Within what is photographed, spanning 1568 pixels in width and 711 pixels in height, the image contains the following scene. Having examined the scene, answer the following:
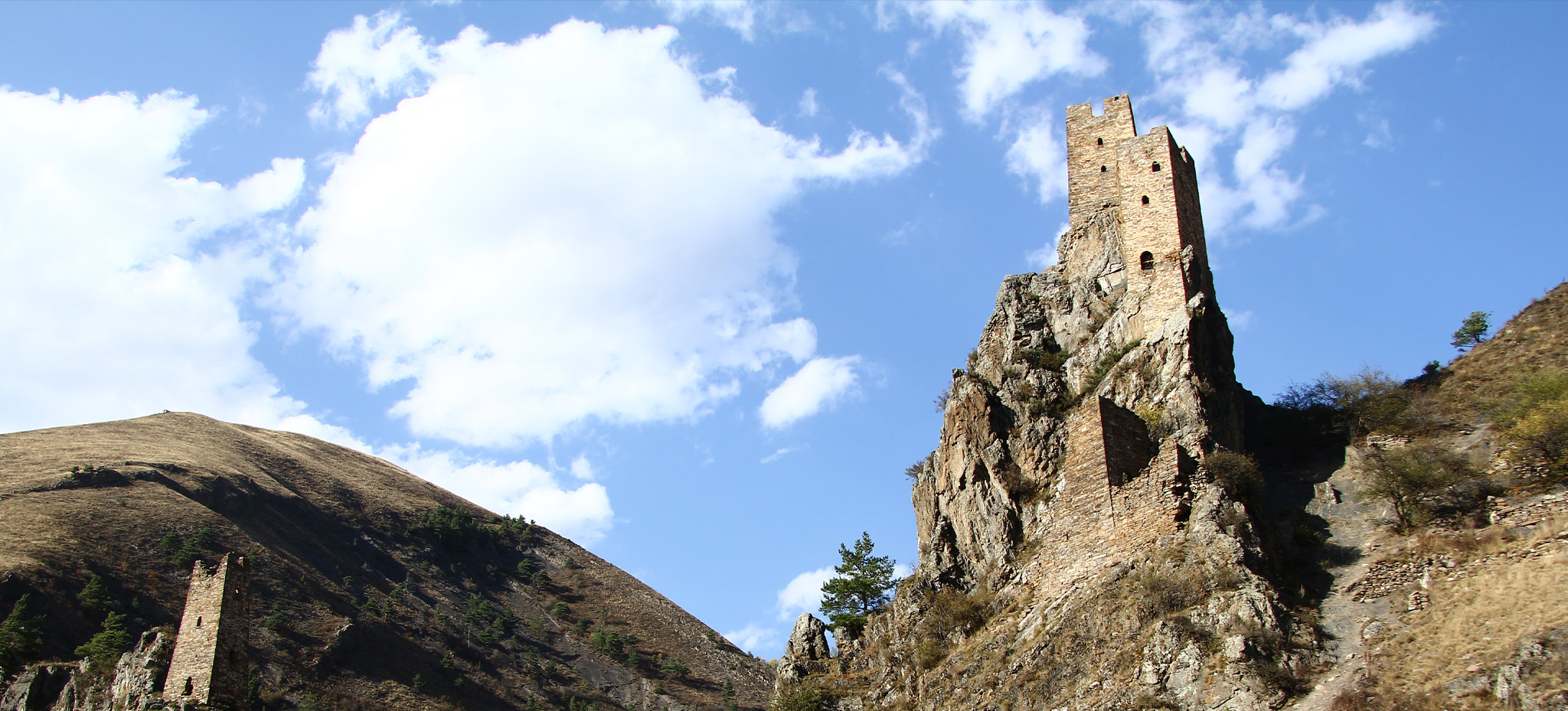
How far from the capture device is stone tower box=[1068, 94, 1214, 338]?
129ft

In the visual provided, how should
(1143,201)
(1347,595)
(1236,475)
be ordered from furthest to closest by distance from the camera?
1. (1143,201)
2. (1236,475)
3. (1347,595)

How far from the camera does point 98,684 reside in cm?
4803

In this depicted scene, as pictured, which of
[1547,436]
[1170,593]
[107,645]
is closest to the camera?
[1170,593]

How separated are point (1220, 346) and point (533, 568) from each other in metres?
83.7

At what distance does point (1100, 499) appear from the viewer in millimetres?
32531

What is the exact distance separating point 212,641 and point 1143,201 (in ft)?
114

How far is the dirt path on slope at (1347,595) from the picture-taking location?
24.4 meters

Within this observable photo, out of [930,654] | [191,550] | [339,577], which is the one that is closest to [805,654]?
[930,654]

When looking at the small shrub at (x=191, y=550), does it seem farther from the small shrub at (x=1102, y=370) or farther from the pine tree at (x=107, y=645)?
the small shrub at (x=1102, y=370)

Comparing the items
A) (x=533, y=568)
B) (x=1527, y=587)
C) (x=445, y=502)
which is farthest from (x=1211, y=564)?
(x=445, y=502)

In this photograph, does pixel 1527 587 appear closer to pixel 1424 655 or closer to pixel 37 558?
pixel 1424 655

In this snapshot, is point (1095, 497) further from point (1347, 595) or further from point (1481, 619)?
point (1481, 619)

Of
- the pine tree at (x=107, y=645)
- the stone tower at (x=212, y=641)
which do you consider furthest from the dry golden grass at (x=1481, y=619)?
the pine tree at (x=107, y=645)

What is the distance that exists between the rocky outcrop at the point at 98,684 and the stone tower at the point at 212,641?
0.93 m
